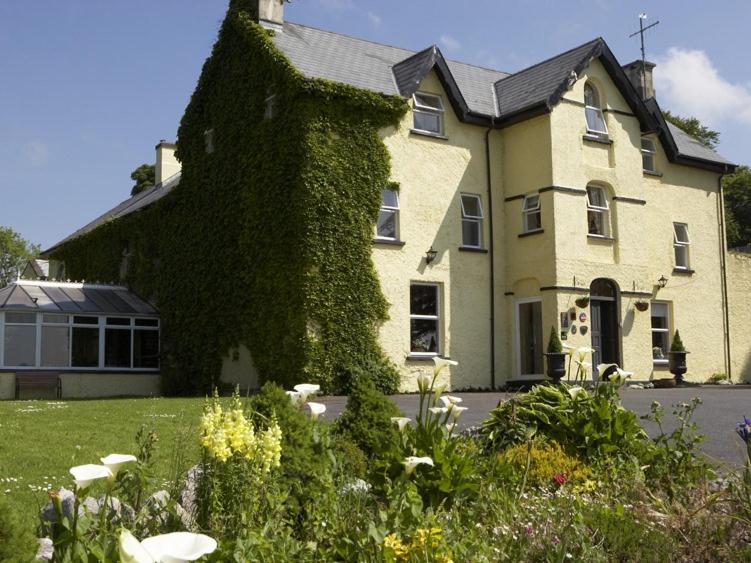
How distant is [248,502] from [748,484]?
2918 mm

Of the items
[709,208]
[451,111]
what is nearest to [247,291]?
[451,111]

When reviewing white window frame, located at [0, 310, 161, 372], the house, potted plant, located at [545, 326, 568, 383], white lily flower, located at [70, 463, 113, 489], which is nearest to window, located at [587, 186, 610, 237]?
the house

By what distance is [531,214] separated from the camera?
77.2ft

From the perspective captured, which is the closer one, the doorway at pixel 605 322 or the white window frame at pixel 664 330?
the doorway at pixel 605 322

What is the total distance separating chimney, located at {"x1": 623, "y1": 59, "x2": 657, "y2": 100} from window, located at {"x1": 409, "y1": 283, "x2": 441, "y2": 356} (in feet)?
39.3

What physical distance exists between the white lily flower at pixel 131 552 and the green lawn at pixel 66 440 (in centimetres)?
228

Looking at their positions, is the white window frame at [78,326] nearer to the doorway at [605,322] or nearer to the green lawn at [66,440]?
the green lawn at [66,440]

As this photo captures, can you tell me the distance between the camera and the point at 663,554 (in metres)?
4.24

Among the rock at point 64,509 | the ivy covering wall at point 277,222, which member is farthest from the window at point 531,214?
the rock at point 64,509

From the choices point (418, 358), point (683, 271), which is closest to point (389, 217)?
point (418, 358)

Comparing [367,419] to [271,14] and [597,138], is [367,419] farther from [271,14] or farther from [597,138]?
[597,138]

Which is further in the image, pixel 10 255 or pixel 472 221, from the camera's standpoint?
pixel 10 255

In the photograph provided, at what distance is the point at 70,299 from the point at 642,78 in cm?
2069

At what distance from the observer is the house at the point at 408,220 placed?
818 inches
